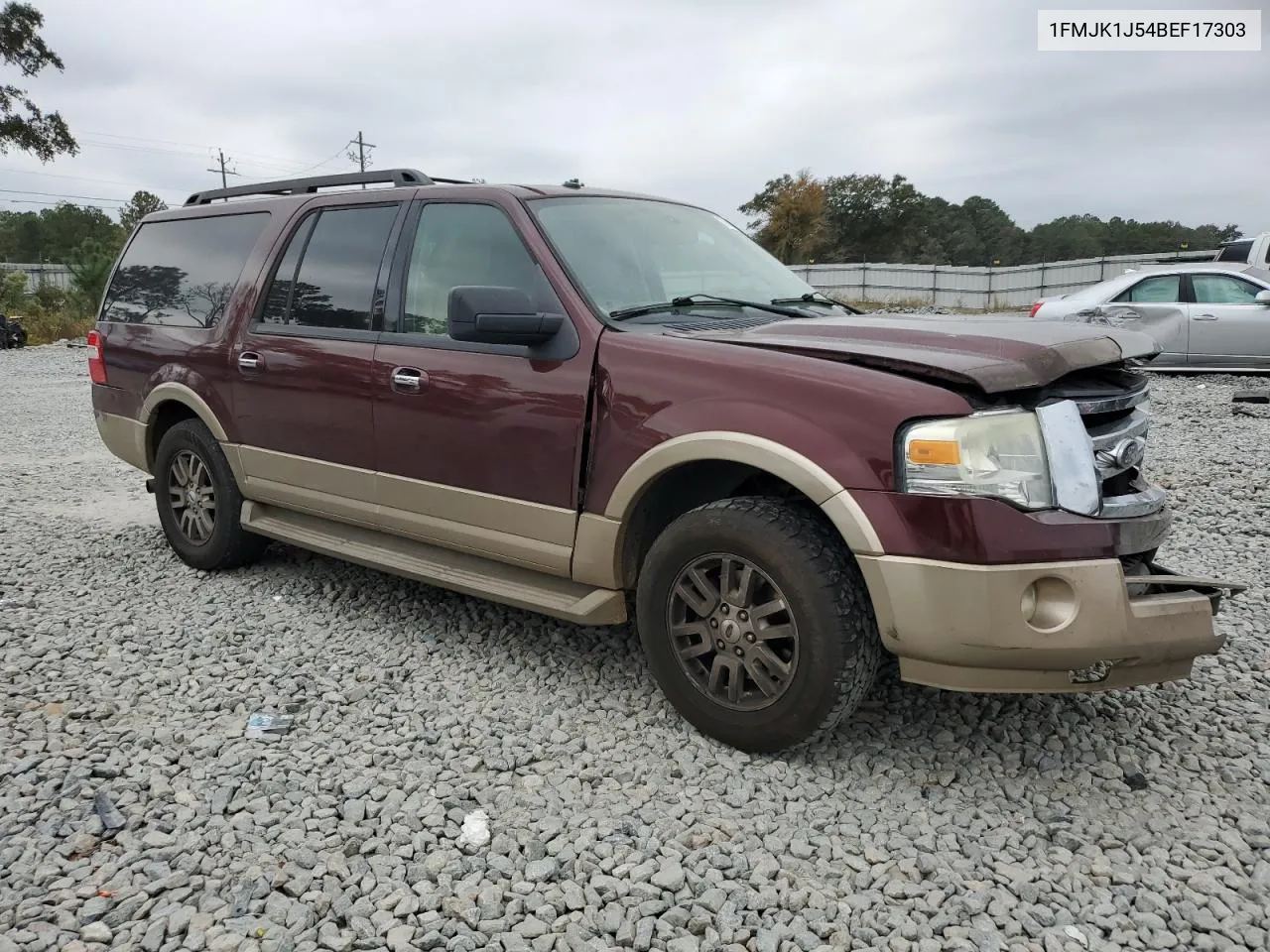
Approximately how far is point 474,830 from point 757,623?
3.44 ft

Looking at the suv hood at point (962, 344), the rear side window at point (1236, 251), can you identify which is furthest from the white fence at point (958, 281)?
the suv hood at point (962, 344)

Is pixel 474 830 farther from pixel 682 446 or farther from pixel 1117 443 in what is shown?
pixel 1117 443

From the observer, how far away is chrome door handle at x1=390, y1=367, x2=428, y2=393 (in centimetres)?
372

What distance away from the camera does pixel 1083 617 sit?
255cm

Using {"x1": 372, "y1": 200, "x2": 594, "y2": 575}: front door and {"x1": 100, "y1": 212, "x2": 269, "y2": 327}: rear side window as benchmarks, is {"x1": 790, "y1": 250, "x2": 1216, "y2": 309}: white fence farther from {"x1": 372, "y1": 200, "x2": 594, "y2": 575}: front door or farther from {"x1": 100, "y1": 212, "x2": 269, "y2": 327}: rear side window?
{"x1": 372, "y1": 200, "x2": 594, "y2": 575}: front door

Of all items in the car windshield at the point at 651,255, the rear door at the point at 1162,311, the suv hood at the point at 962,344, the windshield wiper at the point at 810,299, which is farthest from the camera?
the rear door at the point at 1162,311

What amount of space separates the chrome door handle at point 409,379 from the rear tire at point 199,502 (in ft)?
4.91

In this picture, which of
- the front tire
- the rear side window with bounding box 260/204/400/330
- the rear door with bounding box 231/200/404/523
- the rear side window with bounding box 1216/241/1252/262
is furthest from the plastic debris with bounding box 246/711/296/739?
the rear side window with bounding box 1216/241/1252/262

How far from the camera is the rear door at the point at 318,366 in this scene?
4027mm

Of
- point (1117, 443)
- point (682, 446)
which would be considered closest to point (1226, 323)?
point (1117, 443)

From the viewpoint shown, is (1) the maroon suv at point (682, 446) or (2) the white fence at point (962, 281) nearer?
(1) the maroon suv at point (682, 446)

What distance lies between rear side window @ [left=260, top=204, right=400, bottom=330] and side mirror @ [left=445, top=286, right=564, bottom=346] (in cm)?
97

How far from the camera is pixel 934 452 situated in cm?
257

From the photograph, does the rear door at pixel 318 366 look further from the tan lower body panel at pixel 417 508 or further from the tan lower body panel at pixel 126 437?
the tan lower body panel at pixel 126 437
